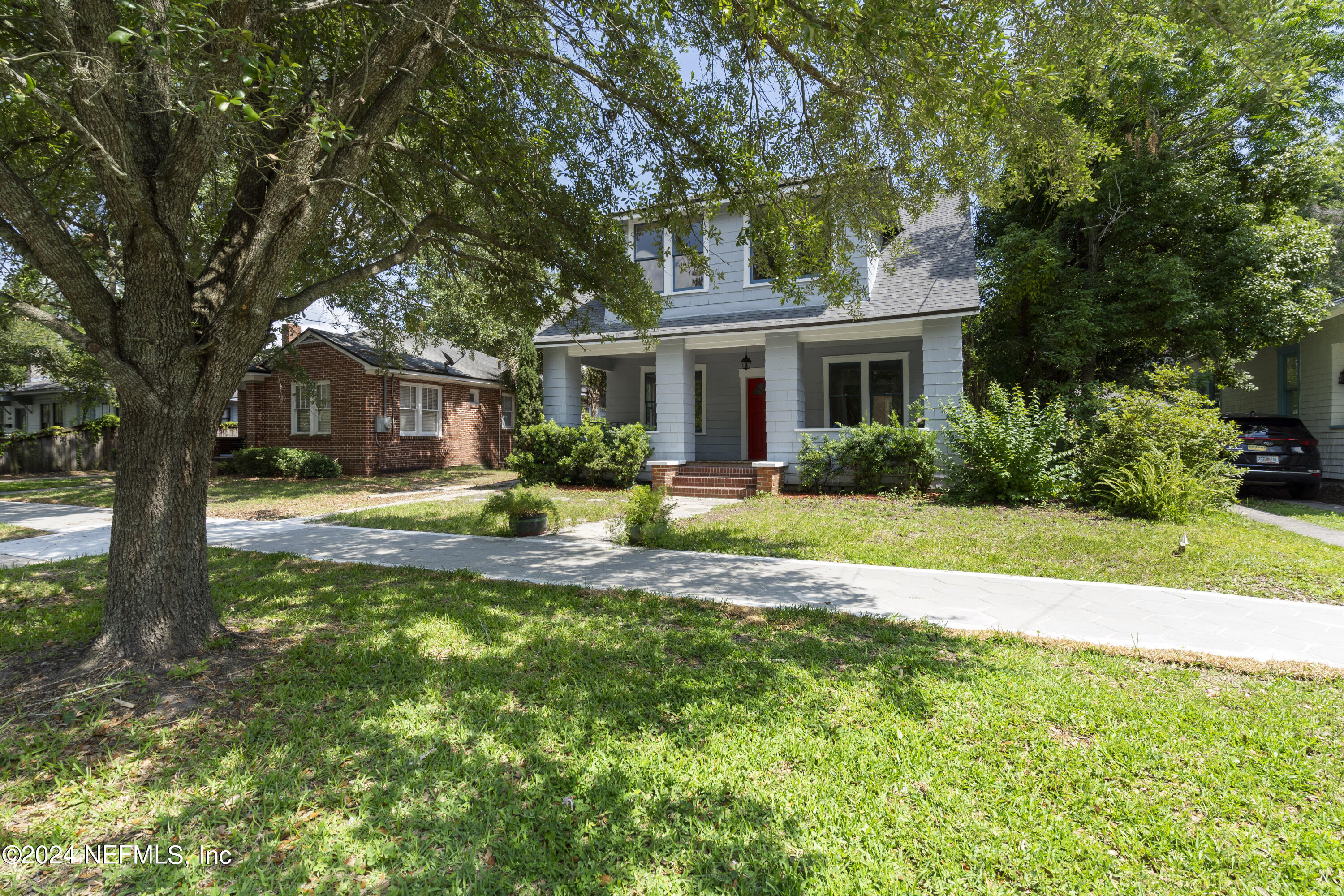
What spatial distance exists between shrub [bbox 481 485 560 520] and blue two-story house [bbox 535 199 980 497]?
3.51 metres

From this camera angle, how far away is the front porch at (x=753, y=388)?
1219cm

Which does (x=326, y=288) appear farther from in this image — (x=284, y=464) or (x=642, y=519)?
(x=284, y=464)

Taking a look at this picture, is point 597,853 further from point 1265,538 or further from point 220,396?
point 1265,538

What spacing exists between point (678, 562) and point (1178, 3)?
697cm

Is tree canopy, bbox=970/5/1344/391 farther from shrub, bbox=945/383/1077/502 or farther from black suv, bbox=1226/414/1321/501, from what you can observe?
shrub, bbox=945/383/1077/502

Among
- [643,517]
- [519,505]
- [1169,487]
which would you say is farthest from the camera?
[519,505]

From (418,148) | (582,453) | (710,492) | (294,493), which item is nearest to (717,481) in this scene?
(710,492)

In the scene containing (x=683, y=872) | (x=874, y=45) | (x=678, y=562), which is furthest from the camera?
(x=678, y=562)

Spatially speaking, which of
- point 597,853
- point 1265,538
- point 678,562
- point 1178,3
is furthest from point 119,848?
point 1265,538

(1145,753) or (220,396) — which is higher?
(220,396)

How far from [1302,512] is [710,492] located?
10.1m

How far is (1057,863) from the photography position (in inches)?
83.9

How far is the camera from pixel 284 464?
16.6 m

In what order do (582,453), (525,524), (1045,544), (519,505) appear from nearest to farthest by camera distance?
(1045,544), (525,524), (519,505), (582,453)
